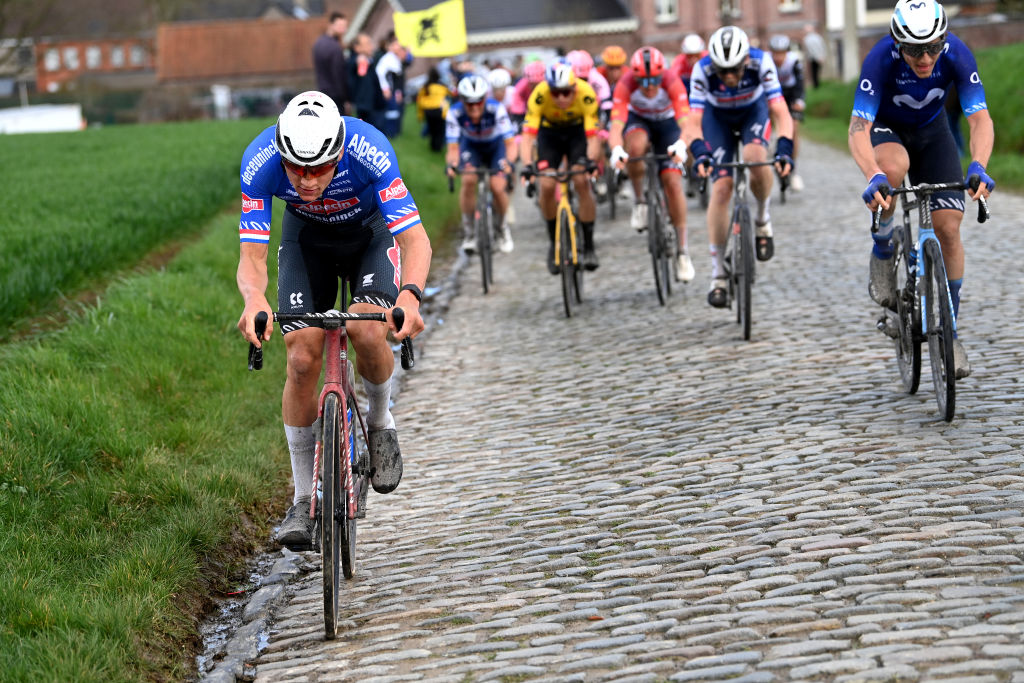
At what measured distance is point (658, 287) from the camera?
41.5 ft

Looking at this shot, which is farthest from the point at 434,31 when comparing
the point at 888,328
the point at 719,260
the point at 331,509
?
the point at 331,509

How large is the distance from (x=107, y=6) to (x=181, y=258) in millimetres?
86344

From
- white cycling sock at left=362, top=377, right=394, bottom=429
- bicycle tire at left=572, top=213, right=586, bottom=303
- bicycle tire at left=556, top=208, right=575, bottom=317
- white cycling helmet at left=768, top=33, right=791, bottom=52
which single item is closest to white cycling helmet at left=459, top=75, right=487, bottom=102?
bicycle tire at left=572, top=213, right=586, bottom=303

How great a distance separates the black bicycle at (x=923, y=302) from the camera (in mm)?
7373

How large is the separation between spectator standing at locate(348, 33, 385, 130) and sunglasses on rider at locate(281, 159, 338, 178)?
1598 centimetres

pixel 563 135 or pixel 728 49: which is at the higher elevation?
pixel 728 49

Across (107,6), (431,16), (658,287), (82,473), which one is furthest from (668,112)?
(107,6)

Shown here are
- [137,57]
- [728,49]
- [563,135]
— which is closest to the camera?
[728,49]

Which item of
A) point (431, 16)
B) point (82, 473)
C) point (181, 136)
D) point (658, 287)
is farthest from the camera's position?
point (181, 136)

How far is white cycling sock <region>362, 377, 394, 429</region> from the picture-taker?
20.7 feet

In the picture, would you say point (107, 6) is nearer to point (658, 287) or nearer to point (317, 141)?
point (658, 287)

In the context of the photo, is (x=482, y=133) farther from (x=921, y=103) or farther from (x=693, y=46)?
(x=921, y=103)

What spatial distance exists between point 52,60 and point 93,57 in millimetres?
5854

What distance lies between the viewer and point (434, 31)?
2616cm
